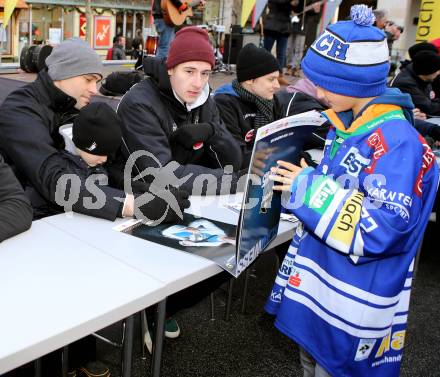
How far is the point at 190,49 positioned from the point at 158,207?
91 centimetres

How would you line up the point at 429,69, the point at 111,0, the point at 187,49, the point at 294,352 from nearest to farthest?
the point at 187,49 → the point at 294,352 → the point at 429,69 → the point at 111,0

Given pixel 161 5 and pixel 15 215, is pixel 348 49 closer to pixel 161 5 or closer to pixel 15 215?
pixel 15 215

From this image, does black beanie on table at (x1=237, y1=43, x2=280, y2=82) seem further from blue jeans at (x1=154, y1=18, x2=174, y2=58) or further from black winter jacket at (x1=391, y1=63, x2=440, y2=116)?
blue jeans at (x1=154, y1=18, x2=174, y2=58)

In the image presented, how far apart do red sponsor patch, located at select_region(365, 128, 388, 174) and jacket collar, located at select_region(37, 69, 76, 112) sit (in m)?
1.29

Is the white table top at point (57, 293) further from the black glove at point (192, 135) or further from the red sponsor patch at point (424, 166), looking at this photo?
the black glove at point (192, 135)

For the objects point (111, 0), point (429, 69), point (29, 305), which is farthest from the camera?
point (111, 0)

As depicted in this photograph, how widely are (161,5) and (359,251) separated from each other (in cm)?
548

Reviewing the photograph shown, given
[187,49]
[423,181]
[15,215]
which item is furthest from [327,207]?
[187,49]

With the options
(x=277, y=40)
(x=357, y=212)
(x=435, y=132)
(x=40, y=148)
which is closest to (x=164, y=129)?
(x=40, y=148)

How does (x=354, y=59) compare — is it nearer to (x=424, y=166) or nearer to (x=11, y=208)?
(x=424, y=166)

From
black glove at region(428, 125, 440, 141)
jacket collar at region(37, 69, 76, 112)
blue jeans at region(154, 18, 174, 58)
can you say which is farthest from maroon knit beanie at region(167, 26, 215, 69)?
blue jeans at region(154, 18, 174, 58)

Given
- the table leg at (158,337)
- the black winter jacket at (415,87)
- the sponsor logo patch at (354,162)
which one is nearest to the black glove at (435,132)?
the black winter jacket at (415,87)

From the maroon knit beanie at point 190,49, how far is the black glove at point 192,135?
0.30m

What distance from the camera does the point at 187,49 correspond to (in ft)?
7.49
